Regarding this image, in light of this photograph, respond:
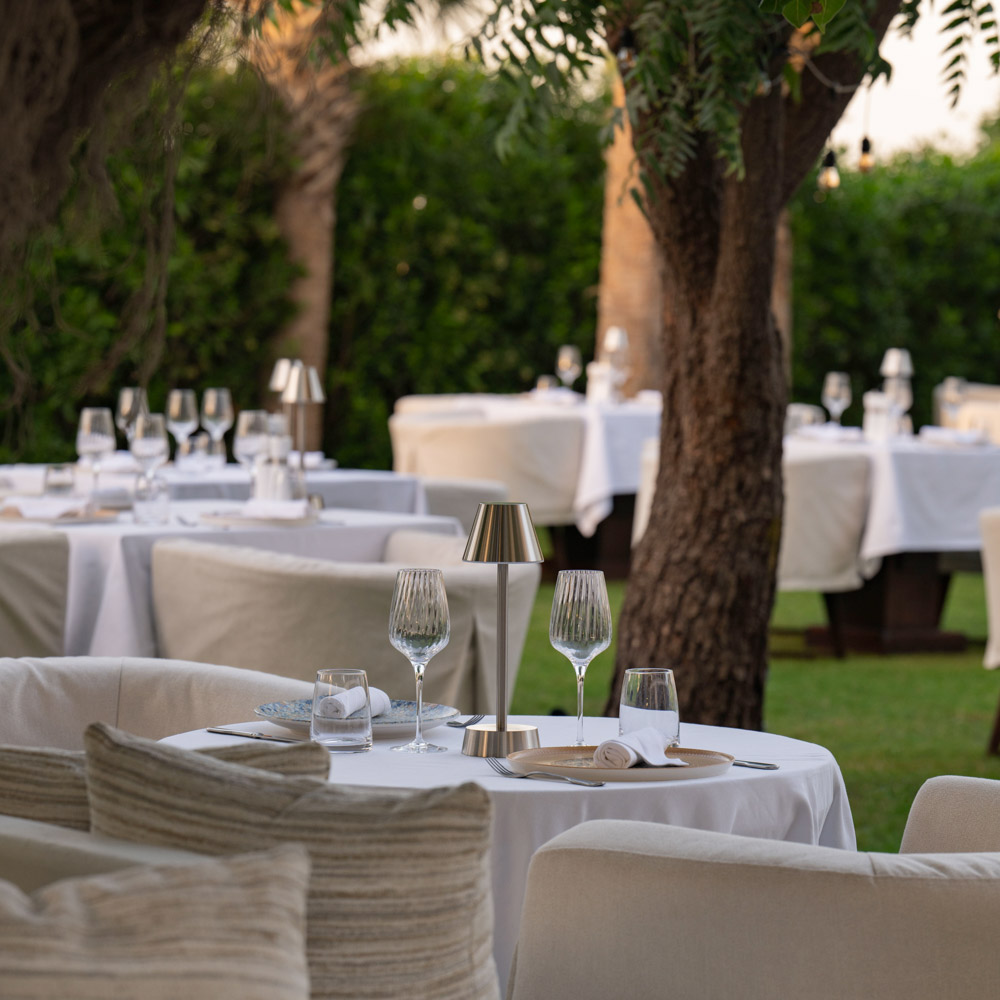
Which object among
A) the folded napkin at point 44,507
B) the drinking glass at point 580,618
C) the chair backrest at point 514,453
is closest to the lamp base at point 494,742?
the drinking glass at point 580,618

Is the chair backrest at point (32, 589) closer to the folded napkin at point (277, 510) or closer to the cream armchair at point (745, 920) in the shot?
the folded napkin at point (277, 510)

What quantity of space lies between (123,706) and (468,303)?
845 centimetres

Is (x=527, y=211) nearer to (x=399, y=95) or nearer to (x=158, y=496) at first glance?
(x=399, y=95)

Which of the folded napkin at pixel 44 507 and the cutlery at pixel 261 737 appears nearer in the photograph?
the cutlery at pixel 261 737

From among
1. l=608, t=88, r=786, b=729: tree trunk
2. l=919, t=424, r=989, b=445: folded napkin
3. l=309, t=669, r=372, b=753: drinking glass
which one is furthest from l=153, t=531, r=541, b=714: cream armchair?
l=919, t=424, r=989, b=445: folded napkin

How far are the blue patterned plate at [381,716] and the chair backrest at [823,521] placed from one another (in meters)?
4.25

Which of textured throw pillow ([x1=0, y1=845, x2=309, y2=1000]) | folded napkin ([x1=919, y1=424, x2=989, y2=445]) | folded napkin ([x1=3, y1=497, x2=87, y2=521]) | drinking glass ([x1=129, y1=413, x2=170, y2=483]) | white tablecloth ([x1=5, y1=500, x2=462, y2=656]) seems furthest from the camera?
folded napkin ([x1=919, y1=424, x2=989, y2=445])

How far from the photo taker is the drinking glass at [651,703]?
223cm

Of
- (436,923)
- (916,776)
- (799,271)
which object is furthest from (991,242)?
(436,923)

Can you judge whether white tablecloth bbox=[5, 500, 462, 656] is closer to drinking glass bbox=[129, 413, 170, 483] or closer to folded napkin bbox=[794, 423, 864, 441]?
drinking glass bbox=[129, 413, 170, 483]

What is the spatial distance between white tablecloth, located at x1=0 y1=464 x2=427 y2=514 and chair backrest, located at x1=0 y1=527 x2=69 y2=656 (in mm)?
1325

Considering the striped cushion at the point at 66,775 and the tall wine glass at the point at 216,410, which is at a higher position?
the tall wine glass at the point at 216,410

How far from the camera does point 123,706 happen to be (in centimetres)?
267

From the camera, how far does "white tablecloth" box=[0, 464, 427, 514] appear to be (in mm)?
5547
